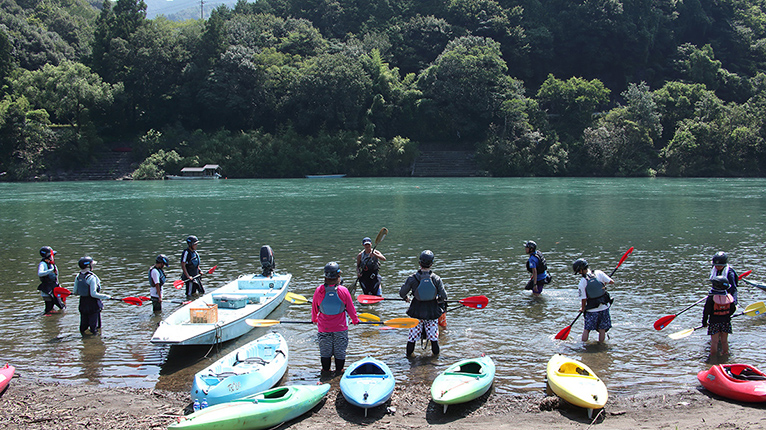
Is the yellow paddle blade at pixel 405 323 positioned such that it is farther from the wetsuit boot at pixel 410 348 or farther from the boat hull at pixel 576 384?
the boat hull at pixel 576 384

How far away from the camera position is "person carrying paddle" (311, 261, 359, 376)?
30.0 feet

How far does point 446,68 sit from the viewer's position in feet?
275

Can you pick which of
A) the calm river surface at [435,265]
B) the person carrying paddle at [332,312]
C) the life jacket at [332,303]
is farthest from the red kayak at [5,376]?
the life jacket at [332,303]

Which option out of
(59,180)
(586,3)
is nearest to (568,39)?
(586,3)

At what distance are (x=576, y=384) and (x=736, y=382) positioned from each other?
2.45 m

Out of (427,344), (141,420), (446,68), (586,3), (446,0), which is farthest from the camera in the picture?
(446,0)

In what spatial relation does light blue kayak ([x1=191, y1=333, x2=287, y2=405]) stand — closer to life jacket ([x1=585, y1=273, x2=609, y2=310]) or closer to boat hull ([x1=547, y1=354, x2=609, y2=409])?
boat hull ([x1=547, y1=354, x2=609, y2=409])

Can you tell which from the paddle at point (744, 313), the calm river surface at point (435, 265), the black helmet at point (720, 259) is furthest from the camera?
the paddle at point (744, 313)

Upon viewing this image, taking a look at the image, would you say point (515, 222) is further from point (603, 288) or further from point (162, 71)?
point (162, 71)

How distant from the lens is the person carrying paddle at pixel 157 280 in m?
13.5

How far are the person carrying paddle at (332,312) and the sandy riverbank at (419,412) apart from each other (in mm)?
778

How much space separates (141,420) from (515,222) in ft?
85.7

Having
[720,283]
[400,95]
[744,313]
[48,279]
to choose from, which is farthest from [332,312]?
[400,95]

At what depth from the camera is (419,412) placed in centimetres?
829
